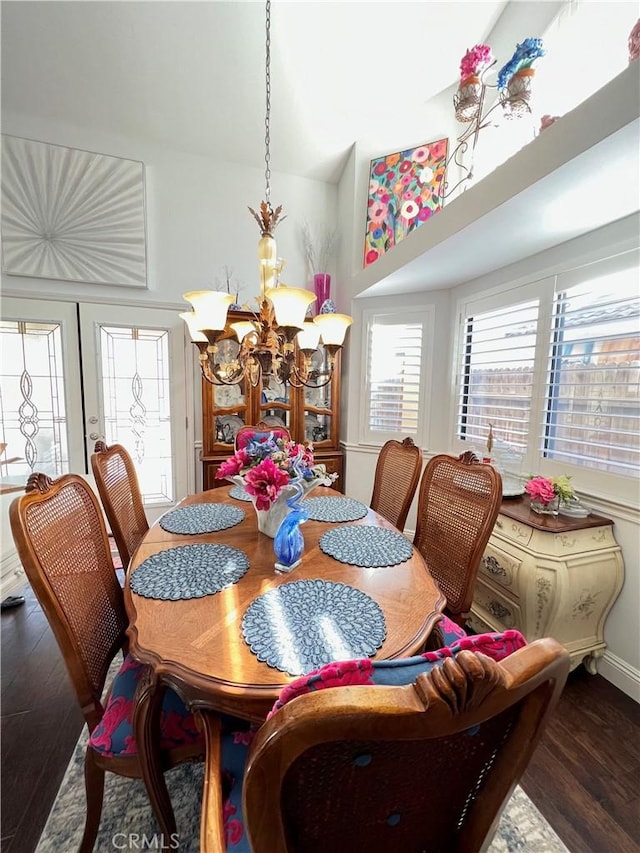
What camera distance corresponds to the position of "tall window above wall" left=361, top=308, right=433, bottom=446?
291 cm

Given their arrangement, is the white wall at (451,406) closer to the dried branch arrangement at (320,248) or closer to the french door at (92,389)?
the dried branch arrangement at (320,248)

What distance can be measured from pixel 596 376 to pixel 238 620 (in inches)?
77.8

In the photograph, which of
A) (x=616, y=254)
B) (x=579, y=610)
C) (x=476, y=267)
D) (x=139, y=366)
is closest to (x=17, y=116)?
(x=139, y=366)

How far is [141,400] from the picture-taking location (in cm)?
296

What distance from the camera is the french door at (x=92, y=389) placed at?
2656 millimetres

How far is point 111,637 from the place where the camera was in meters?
1.16

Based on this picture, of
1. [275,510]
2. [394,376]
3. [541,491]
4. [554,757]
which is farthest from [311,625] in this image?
[394,376]

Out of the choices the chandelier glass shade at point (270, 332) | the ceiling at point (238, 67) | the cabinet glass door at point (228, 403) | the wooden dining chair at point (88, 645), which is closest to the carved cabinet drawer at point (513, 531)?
the chandelier glass shade at point (270, 332)

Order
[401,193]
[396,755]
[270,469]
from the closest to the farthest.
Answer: [396,755], [270,469], [401,193]

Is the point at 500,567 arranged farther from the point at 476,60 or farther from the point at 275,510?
the point at 476,60

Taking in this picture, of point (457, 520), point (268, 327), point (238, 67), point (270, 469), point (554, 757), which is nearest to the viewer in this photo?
point (270, 469)

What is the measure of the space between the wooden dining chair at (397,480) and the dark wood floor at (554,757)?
1036 millimetres

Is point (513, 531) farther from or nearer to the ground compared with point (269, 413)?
nearer to the ground

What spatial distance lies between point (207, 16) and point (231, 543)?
9.72 feet
